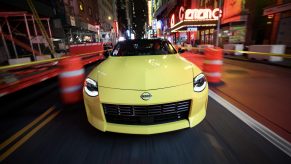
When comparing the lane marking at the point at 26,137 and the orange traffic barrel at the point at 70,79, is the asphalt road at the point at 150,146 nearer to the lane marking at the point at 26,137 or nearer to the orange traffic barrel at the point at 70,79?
the lane marking at the point at 26,137

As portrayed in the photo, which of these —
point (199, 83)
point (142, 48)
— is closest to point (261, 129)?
point (199, 83)

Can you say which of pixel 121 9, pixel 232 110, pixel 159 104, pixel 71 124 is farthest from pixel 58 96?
pixel 121 9

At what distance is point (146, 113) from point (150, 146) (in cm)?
53

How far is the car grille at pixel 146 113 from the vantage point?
8.16 feet

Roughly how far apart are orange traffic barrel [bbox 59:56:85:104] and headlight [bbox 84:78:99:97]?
1.50 metres

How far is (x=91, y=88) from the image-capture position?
275cm

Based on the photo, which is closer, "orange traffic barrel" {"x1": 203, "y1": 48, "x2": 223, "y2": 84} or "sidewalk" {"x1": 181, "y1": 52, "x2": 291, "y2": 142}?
"sidewalk" {"x1": 181, "y1": 52, "x2": 291, "y2": 142}

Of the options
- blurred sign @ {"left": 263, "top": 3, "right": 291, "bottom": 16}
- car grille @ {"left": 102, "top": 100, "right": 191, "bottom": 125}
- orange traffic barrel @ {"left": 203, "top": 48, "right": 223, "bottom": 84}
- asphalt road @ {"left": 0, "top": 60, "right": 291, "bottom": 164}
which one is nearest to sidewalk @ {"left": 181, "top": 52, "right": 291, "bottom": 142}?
orange traffic barrel @ {"left": 203, "top": 48, "right": 223, "bottom": 84}

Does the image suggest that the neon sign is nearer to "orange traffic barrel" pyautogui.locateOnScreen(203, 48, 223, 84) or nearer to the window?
the window

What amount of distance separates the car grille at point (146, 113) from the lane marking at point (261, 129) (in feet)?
4.42

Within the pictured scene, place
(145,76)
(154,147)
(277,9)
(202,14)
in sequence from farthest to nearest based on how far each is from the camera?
(202,14) → (277,9) → (145,76) → (154,147)

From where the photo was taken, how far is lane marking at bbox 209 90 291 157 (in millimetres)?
2584

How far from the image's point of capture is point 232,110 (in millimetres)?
3854

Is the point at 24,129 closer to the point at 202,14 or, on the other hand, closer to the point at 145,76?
the point at 145,76
